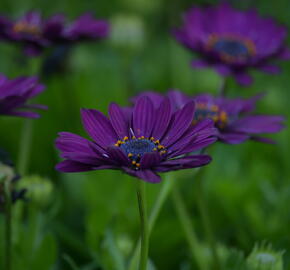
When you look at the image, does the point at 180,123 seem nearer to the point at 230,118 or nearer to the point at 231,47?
the point at 230,118

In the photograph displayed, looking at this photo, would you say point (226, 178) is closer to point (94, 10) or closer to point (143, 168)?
point (143, 168)

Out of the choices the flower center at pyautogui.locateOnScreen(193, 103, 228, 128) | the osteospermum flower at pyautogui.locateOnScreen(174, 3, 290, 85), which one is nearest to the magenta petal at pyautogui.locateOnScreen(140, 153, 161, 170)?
the flower center at pyautogui.locateOnScreen(193, 103, 228, 128)

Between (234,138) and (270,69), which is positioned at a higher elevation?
(270,69)

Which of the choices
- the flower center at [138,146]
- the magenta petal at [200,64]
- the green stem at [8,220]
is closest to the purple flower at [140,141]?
the flower center at [138,146]

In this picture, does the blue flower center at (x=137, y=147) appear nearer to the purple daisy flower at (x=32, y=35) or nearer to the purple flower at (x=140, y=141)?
the purple flower at (x=140, y=141)

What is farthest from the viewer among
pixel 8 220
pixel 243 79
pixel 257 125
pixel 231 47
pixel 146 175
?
pixel 231 47

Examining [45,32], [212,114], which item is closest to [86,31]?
[45,32]

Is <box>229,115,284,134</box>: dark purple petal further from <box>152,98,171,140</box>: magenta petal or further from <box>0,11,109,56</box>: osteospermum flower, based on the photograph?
<box>0,11,109,56</box>: osteospermum flower
